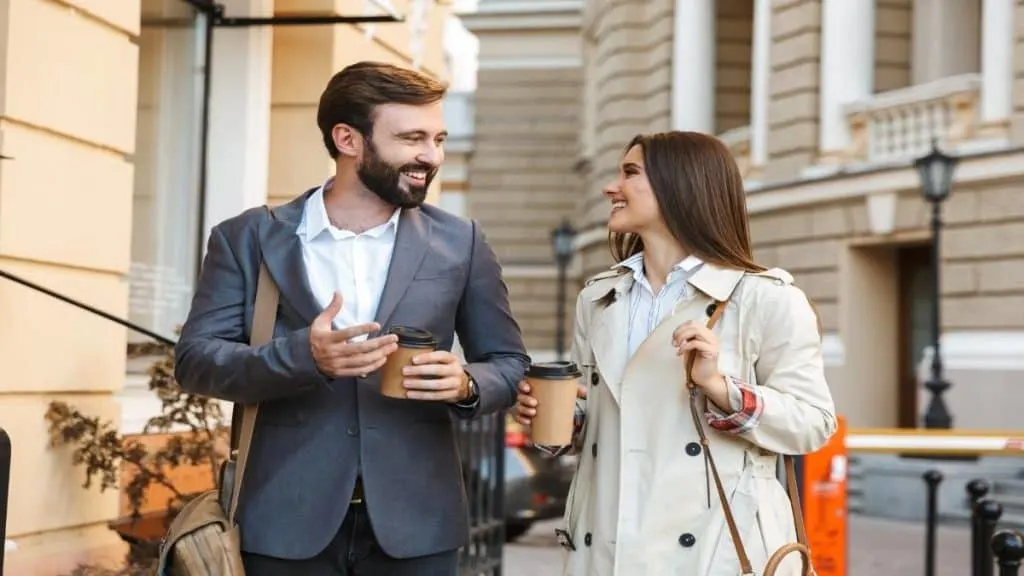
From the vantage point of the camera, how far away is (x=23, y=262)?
533cm

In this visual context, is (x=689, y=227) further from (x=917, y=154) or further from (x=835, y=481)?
(x=917, y=154)

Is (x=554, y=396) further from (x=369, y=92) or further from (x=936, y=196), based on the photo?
(x=936, y=196)

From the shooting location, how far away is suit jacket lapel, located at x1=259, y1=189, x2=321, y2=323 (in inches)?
136

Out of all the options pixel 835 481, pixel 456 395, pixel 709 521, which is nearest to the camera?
pixel 456 395

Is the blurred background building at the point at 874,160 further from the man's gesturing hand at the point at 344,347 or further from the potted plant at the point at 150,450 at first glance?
the man's gesturing hand at the point at 344,347

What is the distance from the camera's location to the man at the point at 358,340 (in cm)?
336

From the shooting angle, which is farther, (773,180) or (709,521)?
(773,180)

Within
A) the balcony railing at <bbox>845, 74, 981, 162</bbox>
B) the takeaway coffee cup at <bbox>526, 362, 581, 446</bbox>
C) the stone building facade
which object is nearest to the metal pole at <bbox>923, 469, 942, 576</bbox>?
the takeaway coffee cup at <bbox>526, 362, 581, 446</bbox>

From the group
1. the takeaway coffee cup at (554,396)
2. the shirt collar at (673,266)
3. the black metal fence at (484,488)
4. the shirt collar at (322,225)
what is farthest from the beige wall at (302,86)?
the takeaway coffee cup at (554,396)

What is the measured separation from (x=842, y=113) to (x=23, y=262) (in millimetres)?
16832

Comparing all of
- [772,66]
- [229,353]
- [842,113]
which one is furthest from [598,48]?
[229,353]

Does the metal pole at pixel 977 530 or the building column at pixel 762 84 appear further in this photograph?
the building column at pixel 762 84

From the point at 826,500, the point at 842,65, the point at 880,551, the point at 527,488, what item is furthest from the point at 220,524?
the point at 842,65

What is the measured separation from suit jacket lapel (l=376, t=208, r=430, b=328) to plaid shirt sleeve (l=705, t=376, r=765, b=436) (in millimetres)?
755
